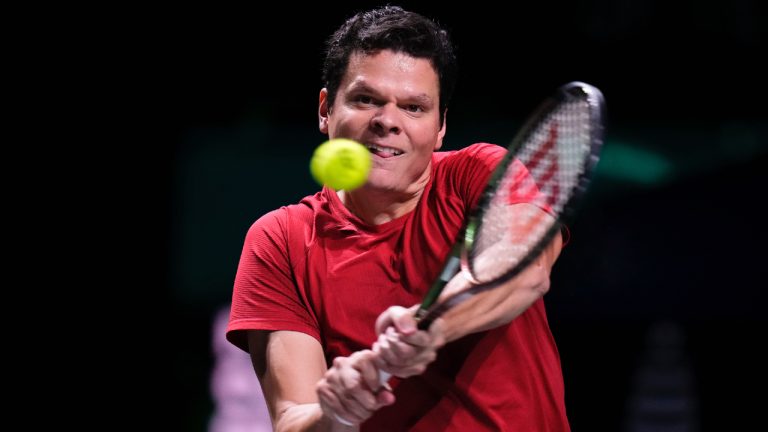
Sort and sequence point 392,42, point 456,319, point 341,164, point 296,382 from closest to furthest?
1. point 456,319
2. point 341,164
3. point 296,382
4. point 392,42

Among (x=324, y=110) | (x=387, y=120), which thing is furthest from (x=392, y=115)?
(x=324, y=110)

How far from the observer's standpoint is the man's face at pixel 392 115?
7.64ft

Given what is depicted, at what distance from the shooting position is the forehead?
2352 mm

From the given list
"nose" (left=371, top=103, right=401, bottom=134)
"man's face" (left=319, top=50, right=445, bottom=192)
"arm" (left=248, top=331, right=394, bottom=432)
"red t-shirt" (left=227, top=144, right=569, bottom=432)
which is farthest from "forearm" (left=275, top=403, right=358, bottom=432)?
"nose" (left=371, top=103, right=401, bottom=134)

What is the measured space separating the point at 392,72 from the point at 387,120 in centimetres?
13

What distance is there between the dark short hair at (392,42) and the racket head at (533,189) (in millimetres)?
470

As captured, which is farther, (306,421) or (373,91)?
(373,91)

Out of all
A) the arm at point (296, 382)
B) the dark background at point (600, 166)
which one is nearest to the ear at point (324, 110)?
the arm at point (296, 382)

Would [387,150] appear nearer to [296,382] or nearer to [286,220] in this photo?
[286,220]

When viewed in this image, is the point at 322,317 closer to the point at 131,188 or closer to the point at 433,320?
the point at 433,320

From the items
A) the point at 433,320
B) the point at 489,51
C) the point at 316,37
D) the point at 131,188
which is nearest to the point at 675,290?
the point at 489,51

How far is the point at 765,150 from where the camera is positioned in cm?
483

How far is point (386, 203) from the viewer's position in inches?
95.1

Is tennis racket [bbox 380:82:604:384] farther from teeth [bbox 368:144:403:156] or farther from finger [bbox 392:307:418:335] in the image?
teeth [bbox 368:144:403:156]
